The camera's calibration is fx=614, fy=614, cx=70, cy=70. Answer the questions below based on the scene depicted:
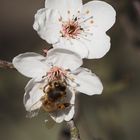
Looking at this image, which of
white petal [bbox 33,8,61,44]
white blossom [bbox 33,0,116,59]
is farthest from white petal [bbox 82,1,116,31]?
white petal [bbox 33,8,61,44]

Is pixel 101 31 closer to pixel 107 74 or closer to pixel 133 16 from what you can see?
pixel 133 16

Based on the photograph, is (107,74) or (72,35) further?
(107,74)

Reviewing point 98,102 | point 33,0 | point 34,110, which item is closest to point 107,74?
point 98,102

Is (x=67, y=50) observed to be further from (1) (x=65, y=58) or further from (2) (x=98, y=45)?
(2) (x=98, y=45)

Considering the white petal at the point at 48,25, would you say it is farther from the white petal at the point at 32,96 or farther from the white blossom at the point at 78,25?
the white petal at the point at 32,96

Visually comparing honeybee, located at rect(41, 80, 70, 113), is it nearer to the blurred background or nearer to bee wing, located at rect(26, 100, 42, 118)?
bee wing, located at rect(26, 100, 42, 118)

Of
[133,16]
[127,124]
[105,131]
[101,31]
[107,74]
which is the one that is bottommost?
[127,124]

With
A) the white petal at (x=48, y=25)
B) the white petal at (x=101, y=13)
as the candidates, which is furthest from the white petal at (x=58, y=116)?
the white petal at (x=101, y=13)
